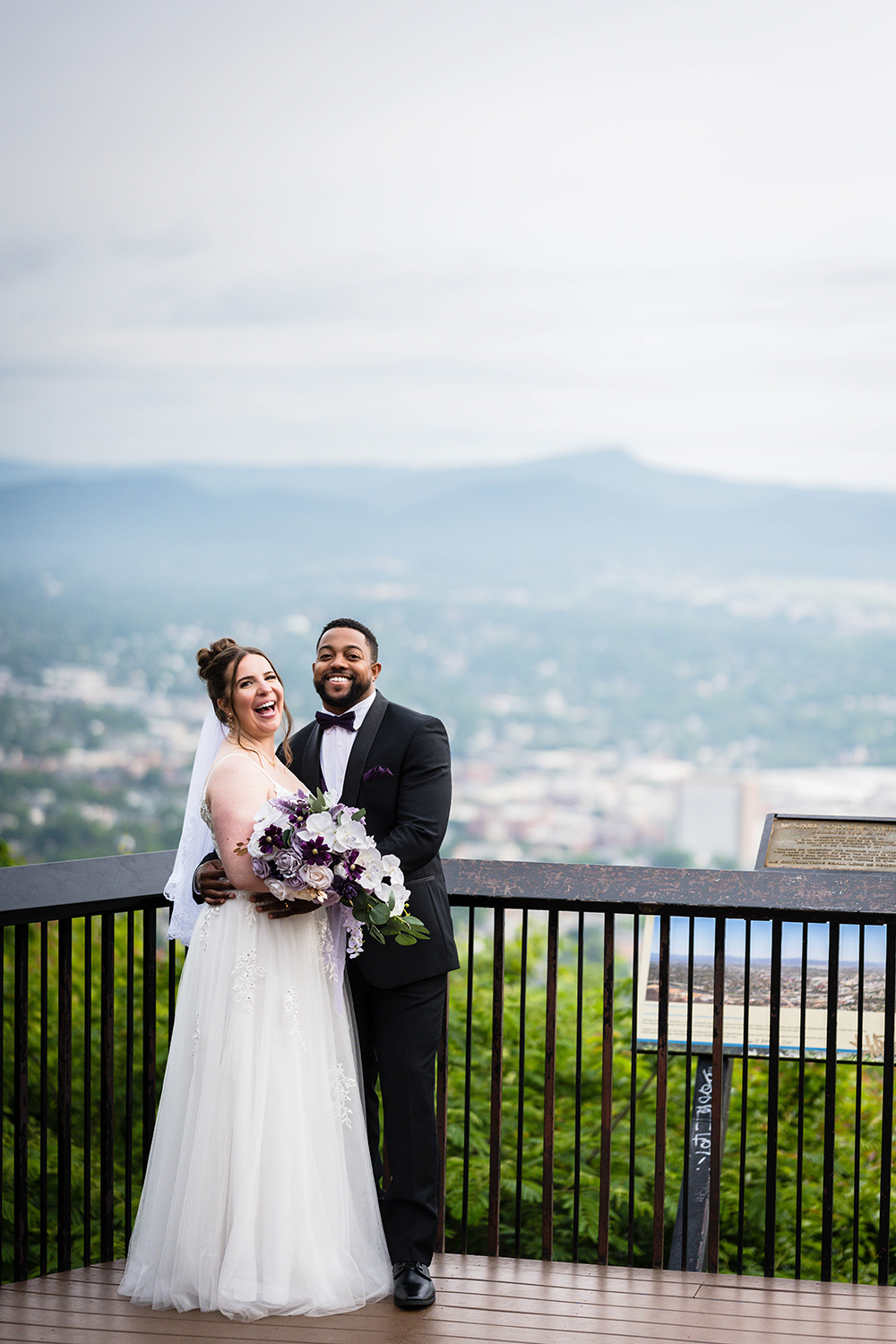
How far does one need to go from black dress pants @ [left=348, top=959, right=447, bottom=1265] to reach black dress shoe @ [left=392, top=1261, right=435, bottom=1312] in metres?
0.02

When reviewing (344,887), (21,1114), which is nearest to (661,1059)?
(344,887)

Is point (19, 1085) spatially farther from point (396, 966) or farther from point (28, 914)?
point (396, 966)

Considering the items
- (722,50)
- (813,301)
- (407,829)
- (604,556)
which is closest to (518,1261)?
(407,829)

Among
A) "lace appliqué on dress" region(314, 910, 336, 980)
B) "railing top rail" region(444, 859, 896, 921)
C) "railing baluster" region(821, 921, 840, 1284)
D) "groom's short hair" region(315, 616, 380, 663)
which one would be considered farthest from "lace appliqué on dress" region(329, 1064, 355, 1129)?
"railing baluster" region(821, 921, 840, 1284)

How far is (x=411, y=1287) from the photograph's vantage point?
3.10 metres

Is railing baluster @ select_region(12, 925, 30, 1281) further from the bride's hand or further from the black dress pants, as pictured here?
A: the black dress pants

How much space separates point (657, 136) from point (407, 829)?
3009 cm

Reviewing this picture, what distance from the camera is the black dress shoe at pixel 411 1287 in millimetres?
3080

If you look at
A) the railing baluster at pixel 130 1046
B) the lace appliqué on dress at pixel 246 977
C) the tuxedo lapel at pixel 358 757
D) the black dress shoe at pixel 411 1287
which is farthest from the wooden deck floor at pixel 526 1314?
the tuxedo lapel at pixel 358 757

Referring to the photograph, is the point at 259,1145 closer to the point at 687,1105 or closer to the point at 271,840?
the point at 271,840

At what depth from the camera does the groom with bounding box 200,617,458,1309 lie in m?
3.17

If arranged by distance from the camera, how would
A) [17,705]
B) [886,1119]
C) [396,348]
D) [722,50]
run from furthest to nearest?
[396,348]
[17,705]
[722,50]
[886,1119]

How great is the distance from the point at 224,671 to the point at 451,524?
113ft

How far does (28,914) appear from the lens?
312cm
